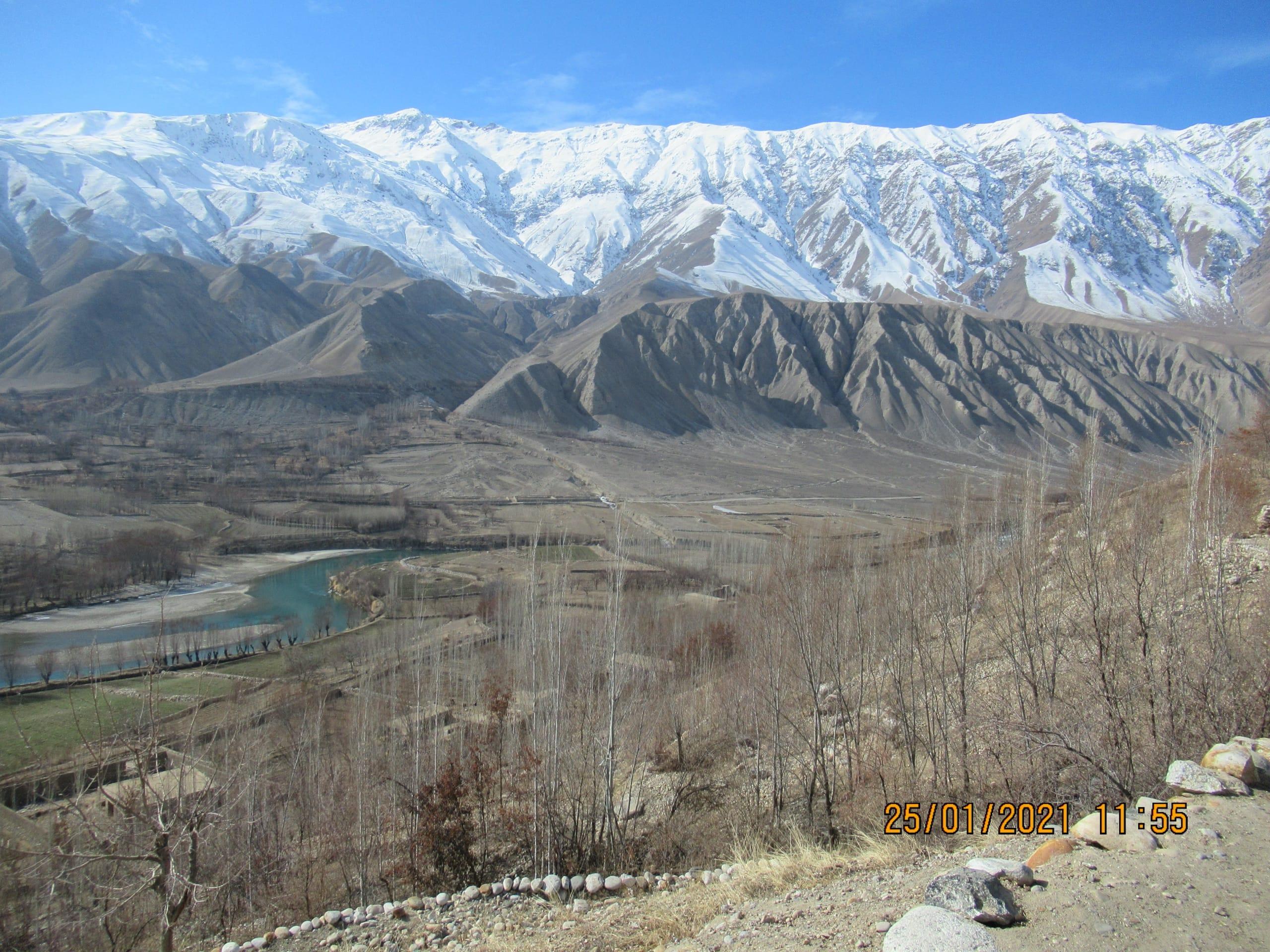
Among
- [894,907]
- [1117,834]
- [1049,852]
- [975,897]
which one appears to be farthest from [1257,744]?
[894,907]

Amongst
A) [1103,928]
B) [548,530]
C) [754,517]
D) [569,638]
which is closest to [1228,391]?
[754,517]

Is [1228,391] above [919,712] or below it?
above

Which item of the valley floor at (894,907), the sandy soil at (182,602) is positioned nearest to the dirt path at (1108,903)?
the valley floor at (894,907)

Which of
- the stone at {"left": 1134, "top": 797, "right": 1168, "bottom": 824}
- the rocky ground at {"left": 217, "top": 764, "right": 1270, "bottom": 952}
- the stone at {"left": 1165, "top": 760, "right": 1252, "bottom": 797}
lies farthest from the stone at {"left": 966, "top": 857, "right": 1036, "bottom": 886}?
the stone at {"left": 1165, "top": 760, "right": 1252, "bottom": 797}

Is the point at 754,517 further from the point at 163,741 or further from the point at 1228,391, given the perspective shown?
the point at 1228,391

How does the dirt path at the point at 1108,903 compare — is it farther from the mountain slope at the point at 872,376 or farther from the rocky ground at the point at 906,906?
the mountain slope at the point at 872,376

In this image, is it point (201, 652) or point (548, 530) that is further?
point (548, 530)

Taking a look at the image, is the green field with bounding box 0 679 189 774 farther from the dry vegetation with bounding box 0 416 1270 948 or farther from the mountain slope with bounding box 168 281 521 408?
the mountain slope with bounding box 168 281 521 408
